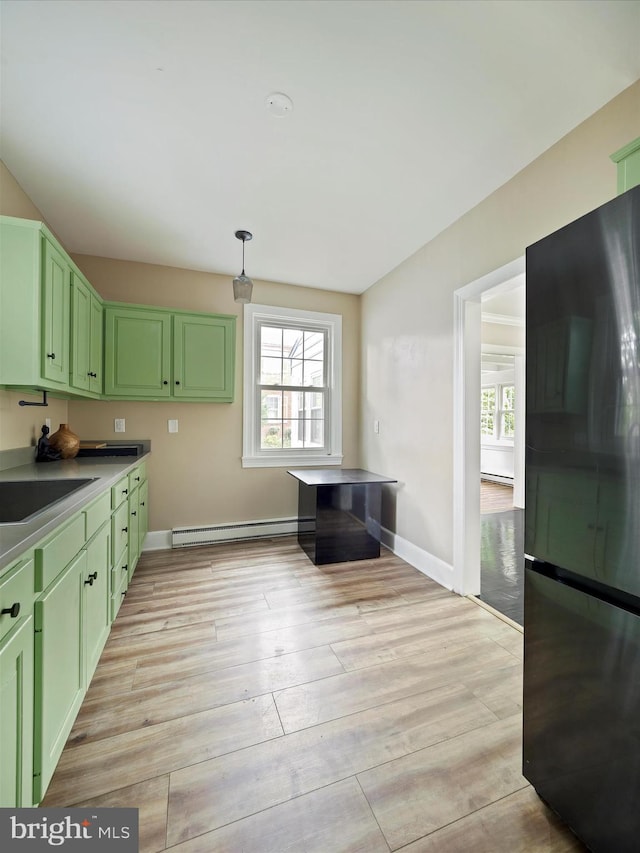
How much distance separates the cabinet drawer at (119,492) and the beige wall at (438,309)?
2233 mm

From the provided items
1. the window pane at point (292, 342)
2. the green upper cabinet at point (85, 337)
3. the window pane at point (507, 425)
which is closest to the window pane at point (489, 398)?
the window pane at point (507, 425)

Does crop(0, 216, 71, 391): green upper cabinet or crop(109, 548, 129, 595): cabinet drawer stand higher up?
crop(0, 216, 71, 391): green upper cabinet

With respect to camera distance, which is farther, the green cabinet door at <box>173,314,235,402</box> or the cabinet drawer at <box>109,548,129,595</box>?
the green cabinet door at <box>173,314,235,402</box>

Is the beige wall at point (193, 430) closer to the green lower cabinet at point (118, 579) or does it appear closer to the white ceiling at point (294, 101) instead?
the white ceiling at point (294, 101)

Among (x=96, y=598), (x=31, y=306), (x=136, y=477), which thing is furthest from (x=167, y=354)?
(x=96, y=598)

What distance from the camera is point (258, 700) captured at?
160 cm

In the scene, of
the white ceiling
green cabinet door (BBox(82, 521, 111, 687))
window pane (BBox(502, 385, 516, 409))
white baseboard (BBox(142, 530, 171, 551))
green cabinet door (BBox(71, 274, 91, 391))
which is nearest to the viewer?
the white ceiling

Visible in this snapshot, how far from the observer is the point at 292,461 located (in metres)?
3.87

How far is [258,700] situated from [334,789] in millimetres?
505

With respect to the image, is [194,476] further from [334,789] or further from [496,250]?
[496,250]

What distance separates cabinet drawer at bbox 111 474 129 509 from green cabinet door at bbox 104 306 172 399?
3.69ft

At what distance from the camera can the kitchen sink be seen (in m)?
1.60

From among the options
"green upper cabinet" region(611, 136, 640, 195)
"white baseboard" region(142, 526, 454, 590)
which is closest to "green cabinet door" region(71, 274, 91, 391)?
"white baseboard" region(142, 526, 454, 590)

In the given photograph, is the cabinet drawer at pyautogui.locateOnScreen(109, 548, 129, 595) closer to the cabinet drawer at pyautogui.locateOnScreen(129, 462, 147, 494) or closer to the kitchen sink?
the cabinet drawer at pyautogui.locateOnScreen(129, 462, 147, 494)
